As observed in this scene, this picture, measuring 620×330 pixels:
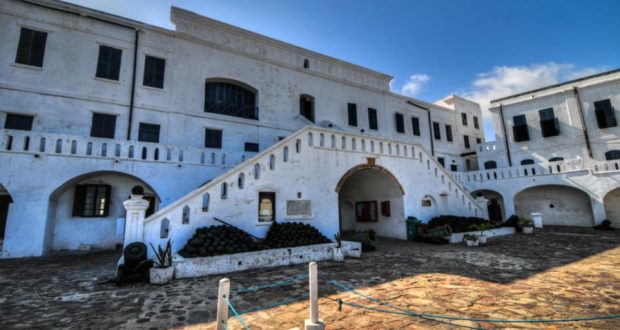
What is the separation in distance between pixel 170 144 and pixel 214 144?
8.68 ft

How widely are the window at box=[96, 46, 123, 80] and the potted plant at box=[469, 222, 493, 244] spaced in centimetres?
1952

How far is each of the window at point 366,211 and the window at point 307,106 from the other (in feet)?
23.8

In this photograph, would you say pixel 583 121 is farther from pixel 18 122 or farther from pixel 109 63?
pixel 18 122

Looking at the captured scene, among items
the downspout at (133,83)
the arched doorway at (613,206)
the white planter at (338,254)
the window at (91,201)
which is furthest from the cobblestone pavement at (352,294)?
the arched doorway at (613,206)

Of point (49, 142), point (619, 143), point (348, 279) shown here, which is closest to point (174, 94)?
point (49, 142)

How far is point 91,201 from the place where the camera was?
39.3 feet

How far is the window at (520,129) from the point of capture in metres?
22.2

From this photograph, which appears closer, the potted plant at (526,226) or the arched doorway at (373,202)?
the arched doorway at (373,202)

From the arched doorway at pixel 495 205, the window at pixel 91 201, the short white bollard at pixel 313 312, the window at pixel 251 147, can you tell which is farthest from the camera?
the arched doorway at pixel 495 205

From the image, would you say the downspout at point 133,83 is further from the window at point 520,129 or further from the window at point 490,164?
the window at point 520,129

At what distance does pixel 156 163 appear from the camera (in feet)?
38.4

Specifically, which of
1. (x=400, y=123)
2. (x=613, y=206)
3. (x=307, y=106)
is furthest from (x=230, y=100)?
(x=613, y=206)

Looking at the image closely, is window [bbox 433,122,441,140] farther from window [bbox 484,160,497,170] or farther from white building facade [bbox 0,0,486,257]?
white building facade [bbox 0,0,486,257]

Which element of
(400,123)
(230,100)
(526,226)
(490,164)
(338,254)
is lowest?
(338,254)
